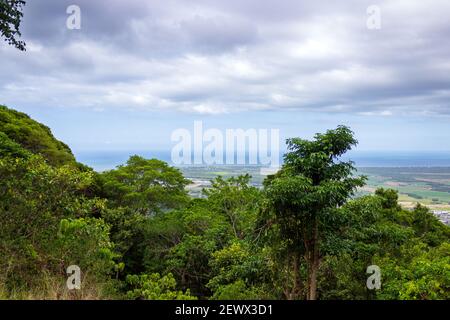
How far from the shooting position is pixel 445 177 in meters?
91.9

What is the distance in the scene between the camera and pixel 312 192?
27.3 feet

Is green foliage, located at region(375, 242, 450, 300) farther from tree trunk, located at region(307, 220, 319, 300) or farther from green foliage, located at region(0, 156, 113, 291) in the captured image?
green foliage, located at region(0, 156, 113, 291)

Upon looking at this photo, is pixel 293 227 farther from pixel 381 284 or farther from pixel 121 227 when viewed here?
pixel 121 227

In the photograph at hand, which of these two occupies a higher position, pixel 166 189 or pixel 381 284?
pixel 166 189

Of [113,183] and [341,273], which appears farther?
[113,183]

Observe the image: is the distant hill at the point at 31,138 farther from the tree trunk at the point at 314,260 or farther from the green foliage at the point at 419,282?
the green foliage at the point at 419,282

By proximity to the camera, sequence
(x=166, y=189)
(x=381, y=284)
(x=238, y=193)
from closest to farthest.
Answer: (x=381, y=284) → (x=238, y=193) → (x=166, y=189)

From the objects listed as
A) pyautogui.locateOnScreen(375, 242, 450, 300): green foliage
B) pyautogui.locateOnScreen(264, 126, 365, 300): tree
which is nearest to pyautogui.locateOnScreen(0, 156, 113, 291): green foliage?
pyautogui.locateOnScreen(264, 126, 365, 300): tree

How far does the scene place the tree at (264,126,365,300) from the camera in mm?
8242

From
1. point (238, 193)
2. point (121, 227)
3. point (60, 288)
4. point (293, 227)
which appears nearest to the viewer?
point (60, 288)

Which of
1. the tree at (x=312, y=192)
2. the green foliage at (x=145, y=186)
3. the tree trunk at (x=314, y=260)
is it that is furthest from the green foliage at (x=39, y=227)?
the green foliage at (x=145, y=186)

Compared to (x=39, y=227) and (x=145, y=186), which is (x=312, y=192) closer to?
(x=39, y=227)
